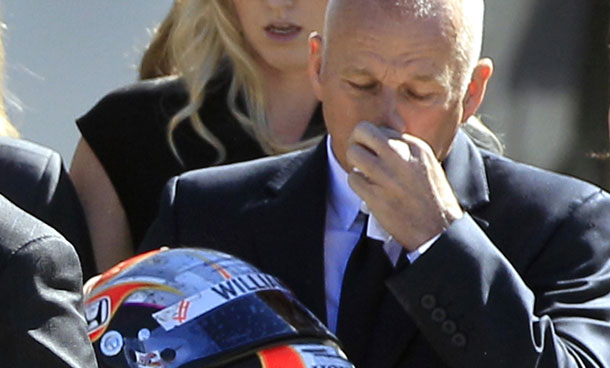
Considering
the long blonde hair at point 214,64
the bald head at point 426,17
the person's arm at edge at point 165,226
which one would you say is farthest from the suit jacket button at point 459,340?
the long blonde hair at point 214,64

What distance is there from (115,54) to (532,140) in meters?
1.69

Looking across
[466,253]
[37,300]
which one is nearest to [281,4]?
[466,253]

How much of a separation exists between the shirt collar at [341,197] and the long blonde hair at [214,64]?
2.94 feet

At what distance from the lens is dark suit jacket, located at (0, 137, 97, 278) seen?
4141mm

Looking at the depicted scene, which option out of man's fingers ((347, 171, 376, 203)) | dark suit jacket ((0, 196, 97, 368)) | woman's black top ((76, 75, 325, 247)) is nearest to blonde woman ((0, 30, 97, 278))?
woman's black top ((76, 75, 325, 247))

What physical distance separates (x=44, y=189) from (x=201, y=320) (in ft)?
4.87

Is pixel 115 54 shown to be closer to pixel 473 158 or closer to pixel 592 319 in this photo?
pixel 473 158

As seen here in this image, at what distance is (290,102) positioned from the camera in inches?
184

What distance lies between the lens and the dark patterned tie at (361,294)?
340 centimetres

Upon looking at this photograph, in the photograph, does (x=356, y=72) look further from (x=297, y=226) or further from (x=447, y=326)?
(x=447, y=326)

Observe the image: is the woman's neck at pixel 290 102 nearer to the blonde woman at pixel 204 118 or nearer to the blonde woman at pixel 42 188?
the blonde woman at pixel 204 118

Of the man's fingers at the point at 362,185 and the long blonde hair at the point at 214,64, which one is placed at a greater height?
the man's fingers at the point at 362,185

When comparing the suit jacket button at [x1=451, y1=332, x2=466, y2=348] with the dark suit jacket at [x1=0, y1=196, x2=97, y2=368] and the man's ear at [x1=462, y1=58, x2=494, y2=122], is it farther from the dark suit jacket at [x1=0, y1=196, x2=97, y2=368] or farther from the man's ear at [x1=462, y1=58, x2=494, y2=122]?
the dark suit jacket at [x1=0, y1=196, x2=97, y2=368]

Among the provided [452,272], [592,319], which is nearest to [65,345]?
[452,272]
